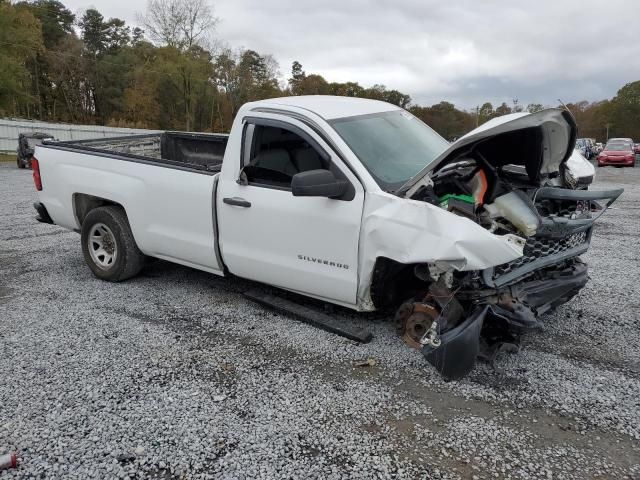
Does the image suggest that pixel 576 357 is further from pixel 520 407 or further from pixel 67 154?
pixel 67 154

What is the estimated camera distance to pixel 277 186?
4.09 meters

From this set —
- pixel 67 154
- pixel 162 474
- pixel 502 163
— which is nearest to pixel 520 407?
pixel 502 163

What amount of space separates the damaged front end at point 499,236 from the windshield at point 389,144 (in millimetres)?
366

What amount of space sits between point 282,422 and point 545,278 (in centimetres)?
227

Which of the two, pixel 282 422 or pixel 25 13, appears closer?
pixel 282 422

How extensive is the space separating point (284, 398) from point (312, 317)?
109 centimetres

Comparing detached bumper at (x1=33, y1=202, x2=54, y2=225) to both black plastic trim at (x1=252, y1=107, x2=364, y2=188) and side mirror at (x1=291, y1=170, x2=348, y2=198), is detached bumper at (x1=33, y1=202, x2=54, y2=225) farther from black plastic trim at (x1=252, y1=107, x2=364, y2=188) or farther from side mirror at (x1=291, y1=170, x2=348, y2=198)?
side mirror at (x1=291, y1=170, x2=348, y2=198)

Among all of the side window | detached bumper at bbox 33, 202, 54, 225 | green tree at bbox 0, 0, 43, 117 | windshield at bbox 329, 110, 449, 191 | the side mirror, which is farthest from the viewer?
green tree at bbox 0, 0, 43, 117

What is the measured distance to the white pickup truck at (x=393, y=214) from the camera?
10.7ft

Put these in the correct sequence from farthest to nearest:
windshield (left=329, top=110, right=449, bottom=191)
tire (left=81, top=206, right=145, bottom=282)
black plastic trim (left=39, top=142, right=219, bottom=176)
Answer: tire (left=81, top=206, right=145, bottom=282), black plastic trim (left=39, top=142, right=219, bottom=176), windshield (left=329, top=110, right=449, bottom=191)

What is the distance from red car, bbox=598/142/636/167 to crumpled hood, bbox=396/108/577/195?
2714 centimetres

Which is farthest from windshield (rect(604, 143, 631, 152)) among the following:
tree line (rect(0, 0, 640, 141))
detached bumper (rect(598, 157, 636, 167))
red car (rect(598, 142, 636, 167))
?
tree line (rect(0, 0, 640, 141))

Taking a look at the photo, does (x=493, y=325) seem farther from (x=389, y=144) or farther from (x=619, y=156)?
(x=619, y=156)

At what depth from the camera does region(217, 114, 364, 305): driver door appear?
370 centimetres
